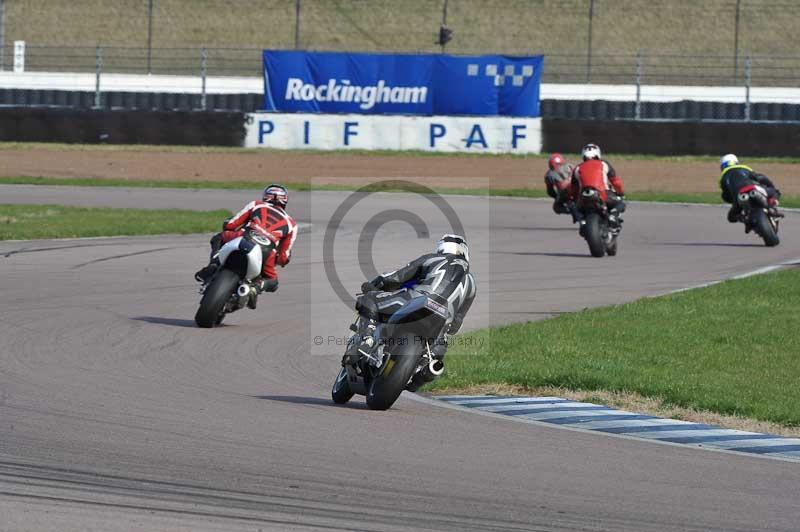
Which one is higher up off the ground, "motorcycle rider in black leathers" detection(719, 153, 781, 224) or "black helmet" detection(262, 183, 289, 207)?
"motorcycle rider in black leathers" detection(719, 153, 781, 224)

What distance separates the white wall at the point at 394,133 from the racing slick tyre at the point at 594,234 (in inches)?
584

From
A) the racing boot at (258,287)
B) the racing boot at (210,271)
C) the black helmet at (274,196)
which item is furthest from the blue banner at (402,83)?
the racing boot at (210,271)

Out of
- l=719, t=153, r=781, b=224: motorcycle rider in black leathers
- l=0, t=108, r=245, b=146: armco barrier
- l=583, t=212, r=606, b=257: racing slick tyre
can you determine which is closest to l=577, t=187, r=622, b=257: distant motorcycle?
l=583, t=212, r=606, b=257: racing slick tyre

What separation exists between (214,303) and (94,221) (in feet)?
37.0

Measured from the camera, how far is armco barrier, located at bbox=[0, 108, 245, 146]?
1419 inches

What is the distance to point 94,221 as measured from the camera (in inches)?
942

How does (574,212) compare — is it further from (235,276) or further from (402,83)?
(402,83)

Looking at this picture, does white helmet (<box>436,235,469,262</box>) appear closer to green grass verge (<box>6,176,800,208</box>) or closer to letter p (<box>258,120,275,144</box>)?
green grass verge (<box>6,176,800,208</box>)

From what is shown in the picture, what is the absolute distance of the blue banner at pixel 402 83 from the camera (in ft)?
117

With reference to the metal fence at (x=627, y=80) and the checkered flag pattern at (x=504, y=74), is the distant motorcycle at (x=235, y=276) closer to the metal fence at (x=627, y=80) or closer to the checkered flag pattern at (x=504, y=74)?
the metal fence at (x=627, y=80)

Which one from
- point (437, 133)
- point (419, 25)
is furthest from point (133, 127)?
point (419, 25)

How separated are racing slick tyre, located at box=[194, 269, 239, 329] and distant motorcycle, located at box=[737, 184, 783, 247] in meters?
11.3

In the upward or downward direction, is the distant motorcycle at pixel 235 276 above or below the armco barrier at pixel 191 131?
below

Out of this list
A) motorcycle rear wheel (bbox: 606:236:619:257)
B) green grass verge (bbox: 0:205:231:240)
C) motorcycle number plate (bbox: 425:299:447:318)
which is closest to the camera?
motorcycle number plate (bbox: 425:299:447:318)
